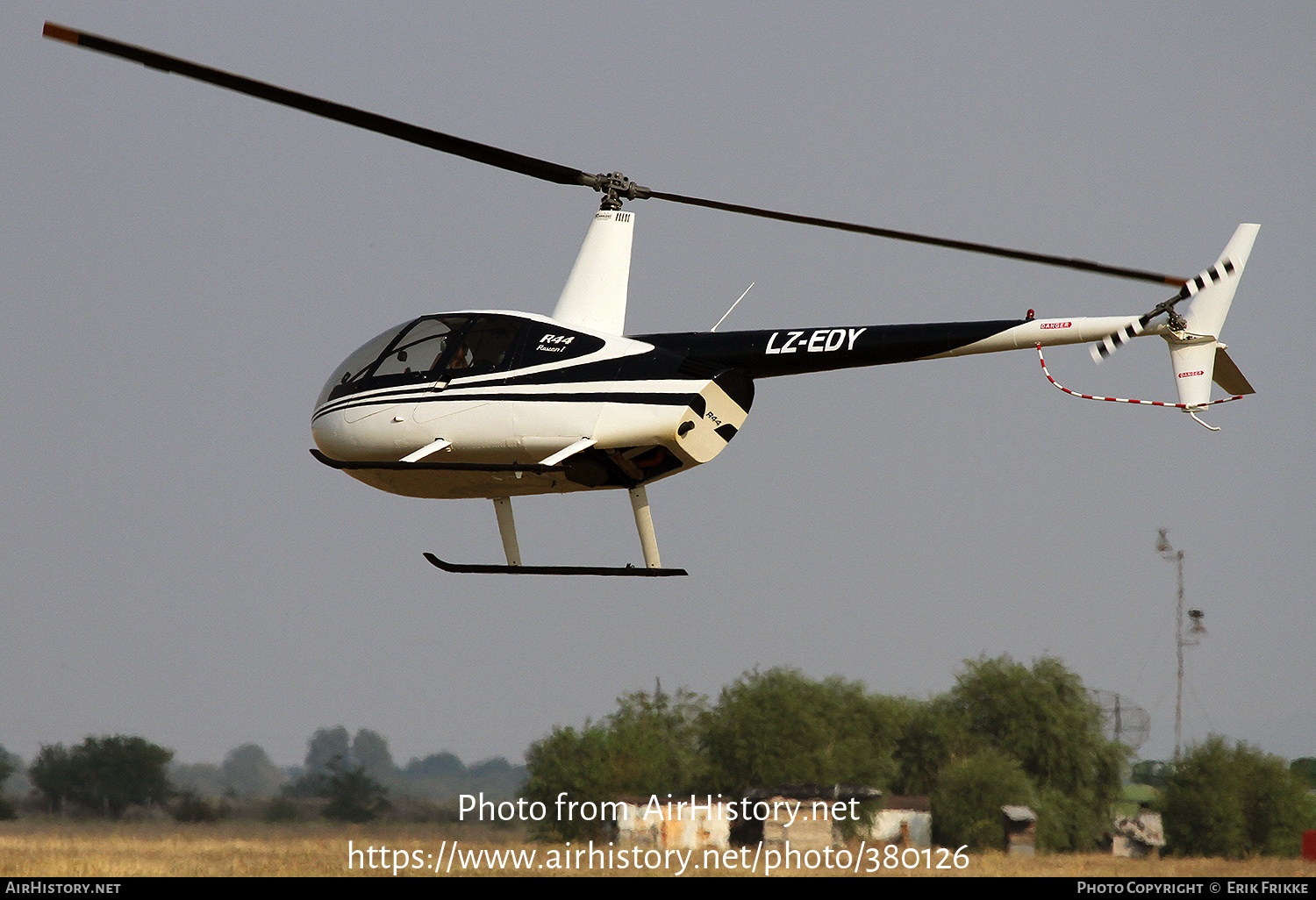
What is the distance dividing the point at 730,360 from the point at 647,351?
89 cm

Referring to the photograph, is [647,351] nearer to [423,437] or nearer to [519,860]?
[423,437]

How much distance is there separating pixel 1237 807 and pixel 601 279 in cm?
3363

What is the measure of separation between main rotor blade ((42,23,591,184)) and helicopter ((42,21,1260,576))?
1.6 inches

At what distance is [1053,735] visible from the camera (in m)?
43.3

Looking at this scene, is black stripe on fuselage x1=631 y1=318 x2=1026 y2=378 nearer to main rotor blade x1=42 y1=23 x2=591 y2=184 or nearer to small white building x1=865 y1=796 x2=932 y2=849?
main rotor blade x1=42 y1=23 x2=591 y2=184

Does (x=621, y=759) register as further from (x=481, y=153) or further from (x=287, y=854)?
(x=481, y=153)

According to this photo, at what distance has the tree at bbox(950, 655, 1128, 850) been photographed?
41562 mm

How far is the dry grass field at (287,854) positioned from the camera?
82.4 ft

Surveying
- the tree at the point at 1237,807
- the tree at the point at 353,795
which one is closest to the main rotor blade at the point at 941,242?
the tree at the point at 353,795

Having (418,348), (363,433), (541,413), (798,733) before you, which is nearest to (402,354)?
(418,348)

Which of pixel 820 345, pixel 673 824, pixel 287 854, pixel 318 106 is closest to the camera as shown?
pixel 318 106

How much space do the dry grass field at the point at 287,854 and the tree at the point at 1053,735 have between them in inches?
201

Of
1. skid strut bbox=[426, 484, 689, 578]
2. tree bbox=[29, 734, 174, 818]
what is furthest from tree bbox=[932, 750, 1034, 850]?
skid strut bbox=[426, 484, 689, 578]
